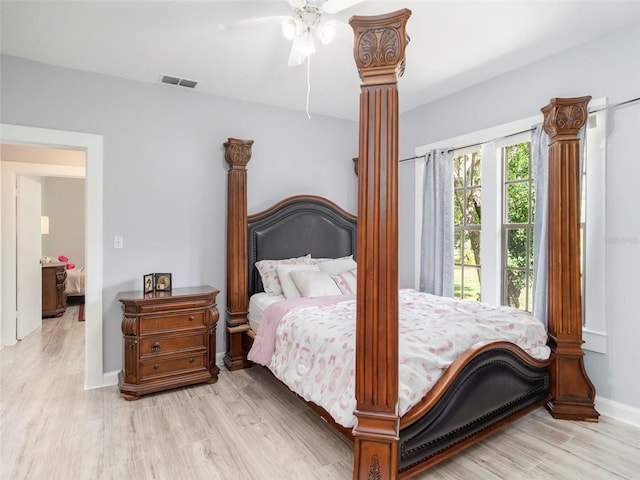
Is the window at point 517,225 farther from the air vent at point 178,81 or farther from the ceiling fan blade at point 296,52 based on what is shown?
the air vent at point 178,81

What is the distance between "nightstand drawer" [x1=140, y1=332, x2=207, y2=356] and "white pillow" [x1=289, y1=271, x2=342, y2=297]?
3.14ft

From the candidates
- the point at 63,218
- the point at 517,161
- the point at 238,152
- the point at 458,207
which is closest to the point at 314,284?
the point at 238,152

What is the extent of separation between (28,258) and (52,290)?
125 centimetres

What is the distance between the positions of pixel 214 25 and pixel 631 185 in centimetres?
312

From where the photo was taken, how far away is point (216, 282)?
374 centimetres

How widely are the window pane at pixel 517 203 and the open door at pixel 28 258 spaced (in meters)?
5.58

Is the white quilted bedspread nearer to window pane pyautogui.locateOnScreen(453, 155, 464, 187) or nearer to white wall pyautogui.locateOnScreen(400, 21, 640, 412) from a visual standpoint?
white wall pyautogui.locateOnScreen(400, 21, 640, 412)

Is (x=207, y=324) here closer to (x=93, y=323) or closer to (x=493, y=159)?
(x=93, y=323)

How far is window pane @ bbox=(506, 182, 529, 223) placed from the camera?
3.24 m

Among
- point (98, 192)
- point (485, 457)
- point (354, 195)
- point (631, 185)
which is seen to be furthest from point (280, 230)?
point (631, 185)

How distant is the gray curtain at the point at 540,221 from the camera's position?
112 inches

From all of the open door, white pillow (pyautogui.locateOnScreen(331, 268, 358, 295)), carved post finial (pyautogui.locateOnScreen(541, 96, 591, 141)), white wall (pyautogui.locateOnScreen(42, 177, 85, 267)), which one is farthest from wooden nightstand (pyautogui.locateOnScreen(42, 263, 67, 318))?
carved post finial (pyautogui.locateOnScreen(541, 96, 591, 141))

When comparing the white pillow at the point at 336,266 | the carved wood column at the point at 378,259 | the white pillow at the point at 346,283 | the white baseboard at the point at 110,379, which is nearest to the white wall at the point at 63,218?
the white baseboard at the point at 110,379

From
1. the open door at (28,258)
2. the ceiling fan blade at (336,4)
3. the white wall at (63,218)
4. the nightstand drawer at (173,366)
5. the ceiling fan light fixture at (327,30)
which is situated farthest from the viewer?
the white wall at (63,218)
